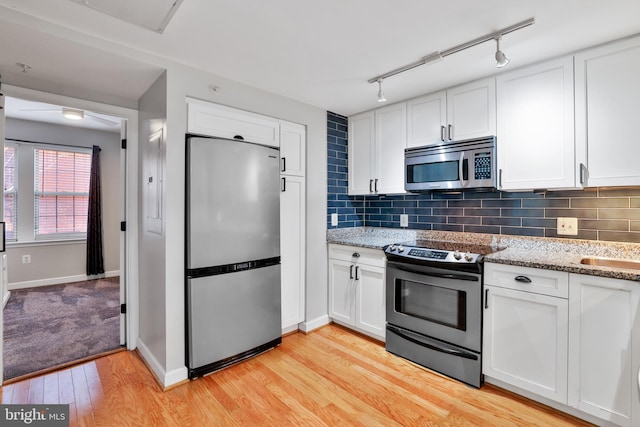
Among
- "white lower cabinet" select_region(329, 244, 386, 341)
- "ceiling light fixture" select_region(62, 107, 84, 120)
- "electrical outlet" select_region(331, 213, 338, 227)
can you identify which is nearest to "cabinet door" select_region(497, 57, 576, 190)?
"white lower cabinet" select_region(329, 244, 386, 341)

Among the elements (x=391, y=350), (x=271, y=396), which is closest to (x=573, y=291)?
(x=391, y=350)

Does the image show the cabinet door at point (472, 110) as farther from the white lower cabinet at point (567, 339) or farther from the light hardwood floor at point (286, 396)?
the light hardwood floor at point (286, 396)

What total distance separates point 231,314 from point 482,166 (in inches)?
89.3

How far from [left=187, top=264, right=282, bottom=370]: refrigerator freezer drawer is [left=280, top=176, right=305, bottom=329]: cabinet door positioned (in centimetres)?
→ 20

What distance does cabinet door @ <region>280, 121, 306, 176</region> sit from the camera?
2855mm

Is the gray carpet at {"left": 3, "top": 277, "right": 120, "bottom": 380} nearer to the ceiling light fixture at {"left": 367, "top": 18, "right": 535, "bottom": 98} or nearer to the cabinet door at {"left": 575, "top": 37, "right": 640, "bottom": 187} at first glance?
the ceiling light fixture at {"left": 367, "top": 18, "right": 535, "bottom": 98}

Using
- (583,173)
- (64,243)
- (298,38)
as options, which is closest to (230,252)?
(298,38)

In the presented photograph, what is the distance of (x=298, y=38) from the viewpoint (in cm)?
188

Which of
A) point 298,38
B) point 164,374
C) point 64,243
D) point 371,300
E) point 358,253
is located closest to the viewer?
point 298,38

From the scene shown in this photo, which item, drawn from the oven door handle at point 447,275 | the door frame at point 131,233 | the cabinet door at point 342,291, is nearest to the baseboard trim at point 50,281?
the door frame at point 131,233

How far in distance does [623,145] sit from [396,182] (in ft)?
5.21

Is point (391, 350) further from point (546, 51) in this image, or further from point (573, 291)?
point (546, 51)

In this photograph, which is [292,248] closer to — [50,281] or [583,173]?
[583,173]

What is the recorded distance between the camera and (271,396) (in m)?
2.05
